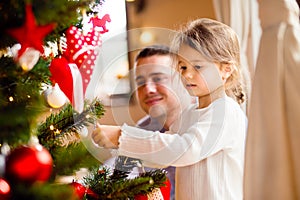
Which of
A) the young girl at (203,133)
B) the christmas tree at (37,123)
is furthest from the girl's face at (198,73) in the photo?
the christmas tree at (37,123)

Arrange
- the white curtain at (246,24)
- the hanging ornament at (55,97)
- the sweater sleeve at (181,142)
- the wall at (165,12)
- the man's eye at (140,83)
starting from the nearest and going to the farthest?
the hanging ornament at (55,97), the sweater sleeve at (181,142), the man's eye at (140,83), the white curtain at (246,24), the wall at (165,12)

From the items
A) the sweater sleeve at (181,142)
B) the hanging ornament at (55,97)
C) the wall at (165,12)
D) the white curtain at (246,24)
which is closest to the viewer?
the hanging ornament at (55,97)

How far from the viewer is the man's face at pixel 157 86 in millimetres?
948

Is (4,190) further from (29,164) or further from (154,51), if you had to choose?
(154,51)

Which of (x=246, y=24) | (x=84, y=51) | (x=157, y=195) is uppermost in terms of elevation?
(x=246, y=24)

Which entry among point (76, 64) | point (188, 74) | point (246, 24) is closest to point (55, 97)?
point (76, 64)

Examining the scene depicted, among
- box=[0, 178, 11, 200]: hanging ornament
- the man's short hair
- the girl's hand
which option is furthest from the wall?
box=[0, 178, 11, 200]: hanging ornament

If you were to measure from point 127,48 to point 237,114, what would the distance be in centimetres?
49

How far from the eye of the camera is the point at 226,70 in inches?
37.8

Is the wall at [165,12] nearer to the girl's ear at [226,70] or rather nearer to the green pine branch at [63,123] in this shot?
the girl's ear at [226,70]

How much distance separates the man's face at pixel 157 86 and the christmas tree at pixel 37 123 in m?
0.28

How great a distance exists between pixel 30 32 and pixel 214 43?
0.57 meters

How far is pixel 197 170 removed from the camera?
0.91 m

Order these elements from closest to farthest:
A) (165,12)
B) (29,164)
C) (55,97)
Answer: (29,164) → (55,97) → (165,12)
